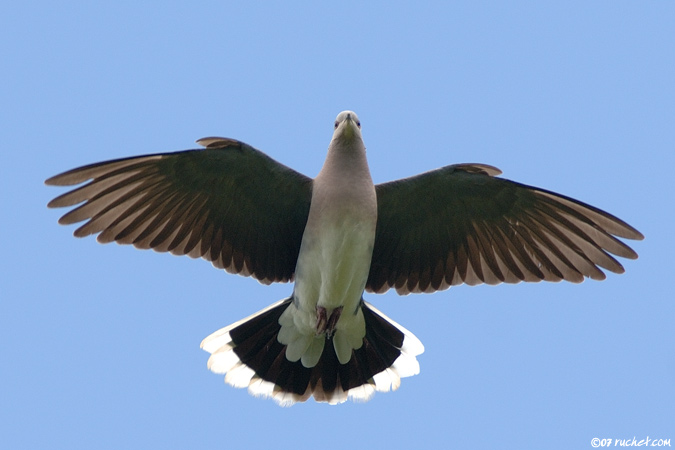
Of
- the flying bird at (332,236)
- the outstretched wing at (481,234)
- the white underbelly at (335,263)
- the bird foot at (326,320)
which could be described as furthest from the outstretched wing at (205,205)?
the outstretched wing at (481,234)

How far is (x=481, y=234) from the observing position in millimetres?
8023

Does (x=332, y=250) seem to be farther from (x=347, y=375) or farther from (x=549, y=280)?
(x=549, y=280)

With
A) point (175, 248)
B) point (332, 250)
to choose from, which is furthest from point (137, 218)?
point (332, 250)

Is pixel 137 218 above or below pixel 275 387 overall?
above

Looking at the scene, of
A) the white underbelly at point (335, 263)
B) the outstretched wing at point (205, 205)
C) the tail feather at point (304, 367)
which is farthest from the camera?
the tail feather at point (304, 367)

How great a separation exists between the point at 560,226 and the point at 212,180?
308 cm

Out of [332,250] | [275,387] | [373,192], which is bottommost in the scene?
[275,387]

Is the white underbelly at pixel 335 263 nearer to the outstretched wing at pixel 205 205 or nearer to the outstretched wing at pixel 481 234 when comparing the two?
the outstretched wing at pixel 205 205

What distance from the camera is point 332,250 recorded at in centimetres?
733

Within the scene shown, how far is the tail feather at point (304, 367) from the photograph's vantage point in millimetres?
8047

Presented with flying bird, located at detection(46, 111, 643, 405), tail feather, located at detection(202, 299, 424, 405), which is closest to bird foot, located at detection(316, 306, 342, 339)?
flying bird, located at detection(46, 111, 643, 405)

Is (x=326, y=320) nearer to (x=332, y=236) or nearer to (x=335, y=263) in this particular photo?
(x=335, y=263)

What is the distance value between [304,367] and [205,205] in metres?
1.76

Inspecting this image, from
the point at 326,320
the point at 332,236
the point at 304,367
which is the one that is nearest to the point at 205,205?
the point at 332,236
